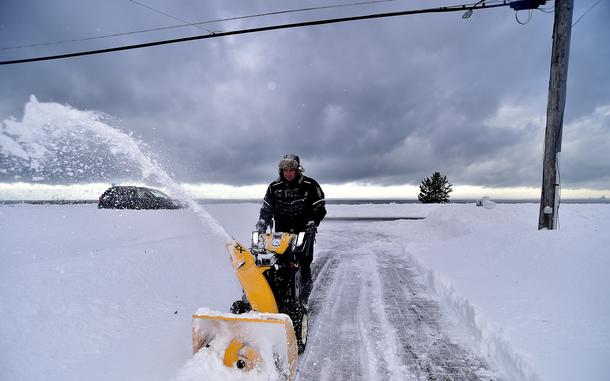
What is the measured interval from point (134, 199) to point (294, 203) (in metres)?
8.74

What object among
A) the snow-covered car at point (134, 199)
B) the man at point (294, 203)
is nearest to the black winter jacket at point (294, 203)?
the man at point (294, 203)

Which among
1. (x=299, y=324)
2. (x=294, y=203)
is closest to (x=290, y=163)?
(x=294, y=203)

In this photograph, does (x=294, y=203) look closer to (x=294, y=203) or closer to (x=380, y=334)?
(x=294, y=203)

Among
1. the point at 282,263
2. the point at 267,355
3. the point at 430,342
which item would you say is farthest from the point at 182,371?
the point at 430,342

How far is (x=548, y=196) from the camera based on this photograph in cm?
721

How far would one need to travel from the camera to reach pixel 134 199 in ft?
35.3

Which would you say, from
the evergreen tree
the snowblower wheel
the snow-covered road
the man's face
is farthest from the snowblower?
the evergreen tree

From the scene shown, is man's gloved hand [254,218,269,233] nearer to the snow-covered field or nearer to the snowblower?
the snowblower

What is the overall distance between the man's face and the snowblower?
3.44 feet

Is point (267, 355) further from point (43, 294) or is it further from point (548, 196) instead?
point (548, 196)

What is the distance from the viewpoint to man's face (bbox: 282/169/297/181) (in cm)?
404

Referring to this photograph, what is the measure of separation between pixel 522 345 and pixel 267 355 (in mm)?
2378

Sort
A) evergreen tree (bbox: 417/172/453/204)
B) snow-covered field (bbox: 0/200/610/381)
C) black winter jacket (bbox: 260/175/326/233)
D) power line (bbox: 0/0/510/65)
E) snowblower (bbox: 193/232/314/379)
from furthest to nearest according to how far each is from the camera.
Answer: evergreen tree (bbox: 417/172/453/204) → power line (bbox: 0/0/510/65) → black winter jacket (bbox: 260/175/326/233) → snow-covered field (bbox: 0/200/610/381) → snowblower (bbox: 193/232/314/379)

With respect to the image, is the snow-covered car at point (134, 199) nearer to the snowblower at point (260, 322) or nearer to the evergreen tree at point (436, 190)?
the snowblower at point (260, 322)
